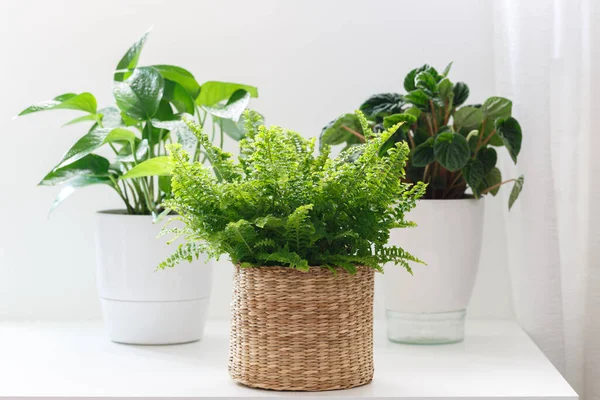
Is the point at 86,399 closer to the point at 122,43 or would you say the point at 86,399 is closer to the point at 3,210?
the point at 3,210

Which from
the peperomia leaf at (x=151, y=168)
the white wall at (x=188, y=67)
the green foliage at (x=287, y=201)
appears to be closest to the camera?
the green foliage at (x=287, y=201)

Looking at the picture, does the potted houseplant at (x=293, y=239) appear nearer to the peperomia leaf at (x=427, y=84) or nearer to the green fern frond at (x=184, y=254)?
the green fern frond at (x=184, y=254)

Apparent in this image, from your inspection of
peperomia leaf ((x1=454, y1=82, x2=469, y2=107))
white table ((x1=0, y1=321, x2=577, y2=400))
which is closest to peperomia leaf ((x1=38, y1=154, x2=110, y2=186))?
white table ((x1=0, y1=321, x2=577, y2=400))

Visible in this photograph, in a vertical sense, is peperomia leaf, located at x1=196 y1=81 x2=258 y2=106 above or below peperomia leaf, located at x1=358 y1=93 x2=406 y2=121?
above

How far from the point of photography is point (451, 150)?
3.77 feet

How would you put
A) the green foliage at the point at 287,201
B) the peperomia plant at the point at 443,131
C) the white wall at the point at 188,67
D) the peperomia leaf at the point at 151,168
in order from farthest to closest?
the white wall at the point at 188,67
the peperomia plant at the point at 443,131
the peperomia leaf at the point at 151,168
the green foliage at the point at 287,201

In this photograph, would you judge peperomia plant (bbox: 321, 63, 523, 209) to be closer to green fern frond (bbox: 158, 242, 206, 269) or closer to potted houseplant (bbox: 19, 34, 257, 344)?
potted houseplant (bbox: 19, 34, 257, 344)

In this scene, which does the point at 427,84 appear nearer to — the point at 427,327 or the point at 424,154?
the point at 424,154

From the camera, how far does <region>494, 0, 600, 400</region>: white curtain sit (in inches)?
48.2

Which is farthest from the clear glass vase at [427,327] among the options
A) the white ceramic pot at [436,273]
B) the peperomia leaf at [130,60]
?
the peperomia leaf at [130,60]

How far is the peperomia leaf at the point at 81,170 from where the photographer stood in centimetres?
119

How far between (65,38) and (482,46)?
85cm

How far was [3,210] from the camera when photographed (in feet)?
4.94

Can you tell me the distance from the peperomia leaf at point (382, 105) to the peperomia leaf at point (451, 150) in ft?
0.39
